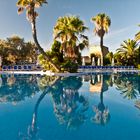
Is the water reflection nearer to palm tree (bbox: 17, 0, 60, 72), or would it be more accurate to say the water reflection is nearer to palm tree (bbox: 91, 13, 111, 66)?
palm tree (bbox: 17, 0, 60, 72)

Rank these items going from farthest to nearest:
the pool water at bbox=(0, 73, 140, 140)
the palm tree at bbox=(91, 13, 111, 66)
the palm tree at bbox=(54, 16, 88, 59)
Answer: the palm tree at bbox=(91, 13, 111, 66) → the palm tree at bbox=(54, 16, 88, 59) → the pool water at bbox=(0, 73, 140, 140)

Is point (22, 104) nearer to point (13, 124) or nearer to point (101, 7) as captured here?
point (13, 124)

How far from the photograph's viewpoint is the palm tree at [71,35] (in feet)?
88.3

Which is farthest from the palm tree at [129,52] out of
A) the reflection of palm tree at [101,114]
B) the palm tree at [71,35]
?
the reflection of palm tree at [101,114]

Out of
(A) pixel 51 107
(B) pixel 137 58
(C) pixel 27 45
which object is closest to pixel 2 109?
(A) pixel 51 107

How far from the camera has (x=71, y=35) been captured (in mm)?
26875

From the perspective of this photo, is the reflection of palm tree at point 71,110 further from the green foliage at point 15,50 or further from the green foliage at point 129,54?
the green foliage at point 15,50

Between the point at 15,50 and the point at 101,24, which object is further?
the point at 15,50

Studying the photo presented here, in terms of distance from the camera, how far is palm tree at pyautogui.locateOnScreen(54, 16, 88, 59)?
2691 centimetres

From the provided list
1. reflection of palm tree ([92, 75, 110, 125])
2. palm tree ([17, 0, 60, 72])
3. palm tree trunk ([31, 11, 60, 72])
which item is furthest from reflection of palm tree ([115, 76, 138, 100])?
palm tree ([17, 0, 60, 72])

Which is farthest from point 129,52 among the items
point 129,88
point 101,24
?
point 129,88

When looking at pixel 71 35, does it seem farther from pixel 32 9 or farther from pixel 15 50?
pixel 15 50

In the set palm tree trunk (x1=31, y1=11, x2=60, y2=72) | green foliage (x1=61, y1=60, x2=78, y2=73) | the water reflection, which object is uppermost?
palm tree trunk (x1=31, y1=11, x2=60, y2=72)

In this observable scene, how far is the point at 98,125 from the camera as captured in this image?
6.73 meters
